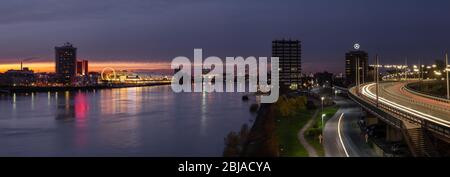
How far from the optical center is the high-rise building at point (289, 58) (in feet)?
225

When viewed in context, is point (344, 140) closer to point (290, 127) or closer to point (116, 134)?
point (290, 127)

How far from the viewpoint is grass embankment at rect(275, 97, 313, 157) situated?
9.31m

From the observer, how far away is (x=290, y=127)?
14359 mm

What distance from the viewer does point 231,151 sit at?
10.7 m

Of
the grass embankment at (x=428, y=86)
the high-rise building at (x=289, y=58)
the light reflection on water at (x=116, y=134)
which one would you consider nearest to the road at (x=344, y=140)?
the light reflection on water at (x=116, y=134)

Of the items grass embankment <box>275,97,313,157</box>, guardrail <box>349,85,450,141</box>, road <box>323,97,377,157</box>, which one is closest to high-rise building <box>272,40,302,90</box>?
grass embankment <box>275,97,313,157</box>

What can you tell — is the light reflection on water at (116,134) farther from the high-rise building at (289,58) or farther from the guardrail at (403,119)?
the high-rise building at (289,58)

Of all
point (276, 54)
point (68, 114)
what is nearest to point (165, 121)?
point (68, 114)

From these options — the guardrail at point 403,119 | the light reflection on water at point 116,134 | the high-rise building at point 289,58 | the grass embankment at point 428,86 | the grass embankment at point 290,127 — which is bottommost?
the light reflection on water at point 116,134

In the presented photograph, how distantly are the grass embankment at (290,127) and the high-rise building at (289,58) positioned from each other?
4526 cm

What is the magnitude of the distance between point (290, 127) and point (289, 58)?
56414mm

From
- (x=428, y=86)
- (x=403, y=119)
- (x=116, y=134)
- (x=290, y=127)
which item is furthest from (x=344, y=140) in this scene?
(x=428, y=86)

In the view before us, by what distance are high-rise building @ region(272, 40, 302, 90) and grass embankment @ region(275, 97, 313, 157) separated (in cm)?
4526

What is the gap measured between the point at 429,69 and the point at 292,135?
3220cm
